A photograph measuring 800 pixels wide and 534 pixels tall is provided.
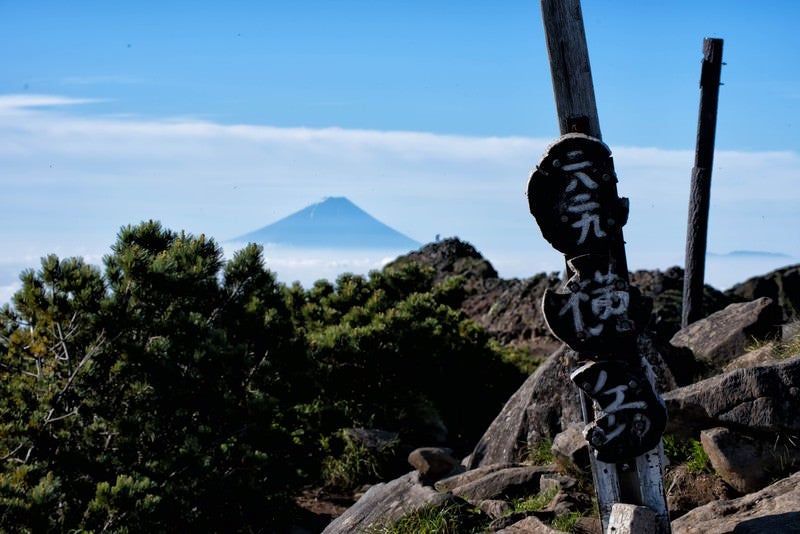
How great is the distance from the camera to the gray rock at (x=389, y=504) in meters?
7.00

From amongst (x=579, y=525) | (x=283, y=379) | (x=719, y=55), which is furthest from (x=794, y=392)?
(x=719, y=55)

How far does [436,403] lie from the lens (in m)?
11.3

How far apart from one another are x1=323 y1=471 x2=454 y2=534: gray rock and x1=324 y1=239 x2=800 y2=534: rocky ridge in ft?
0.04

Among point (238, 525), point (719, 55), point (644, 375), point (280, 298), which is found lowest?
point (238, 525)

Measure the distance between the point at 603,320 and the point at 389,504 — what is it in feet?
8.07

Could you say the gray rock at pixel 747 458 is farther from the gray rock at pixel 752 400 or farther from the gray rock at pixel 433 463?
the gray rock at pixel 433 463

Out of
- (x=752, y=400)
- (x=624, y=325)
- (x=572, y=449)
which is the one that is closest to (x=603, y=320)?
(x=624, y=325)

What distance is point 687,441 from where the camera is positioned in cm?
735

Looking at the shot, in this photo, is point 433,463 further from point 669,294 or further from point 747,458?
point 669,294

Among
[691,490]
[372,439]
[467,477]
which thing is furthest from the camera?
[372,439]

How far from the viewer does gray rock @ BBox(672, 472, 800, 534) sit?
5.88 metres

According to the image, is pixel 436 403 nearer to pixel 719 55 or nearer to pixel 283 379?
pixel 283 379

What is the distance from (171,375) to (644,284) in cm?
920

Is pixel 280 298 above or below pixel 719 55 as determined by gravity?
below
